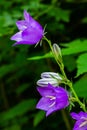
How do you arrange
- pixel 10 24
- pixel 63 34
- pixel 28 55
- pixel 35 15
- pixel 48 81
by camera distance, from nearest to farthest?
pixel 48 81 → pixel 10 24 → pixel 35 15 → pixel 28 55 → pixel 63 34

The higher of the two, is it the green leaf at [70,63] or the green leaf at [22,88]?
the green leaf at [70,63]

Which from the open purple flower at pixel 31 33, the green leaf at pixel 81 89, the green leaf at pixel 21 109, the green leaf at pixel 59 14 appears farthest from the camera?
the green leaf at pixel 21 109

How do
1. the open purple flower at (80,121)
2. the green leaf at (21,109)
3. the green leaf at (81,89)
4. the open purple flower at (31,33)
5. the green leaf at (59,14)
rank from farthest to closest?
the green leaf at (21,109), the green leaf at (59,14), the green leaf at (81,89), the open purple flower at (31,33), the open purple flower at (80,121)

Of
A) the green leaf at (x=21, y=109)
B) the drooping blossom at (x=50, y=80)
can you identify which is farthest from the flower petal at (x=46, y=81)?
the green leaf at (x=21, y=109)

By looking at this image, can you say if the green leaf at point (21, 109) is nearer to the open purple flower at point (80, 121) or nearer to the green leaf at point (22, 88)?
the green leaf at point (22, 88)

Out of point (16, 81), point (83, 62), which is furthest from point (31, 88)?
point (83, 62)

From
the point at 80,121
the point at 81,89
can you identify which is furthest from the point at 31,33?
the point at 81,89

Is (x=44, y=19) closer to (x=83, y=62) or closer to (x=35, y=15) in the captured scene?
(x=35, y=15)
